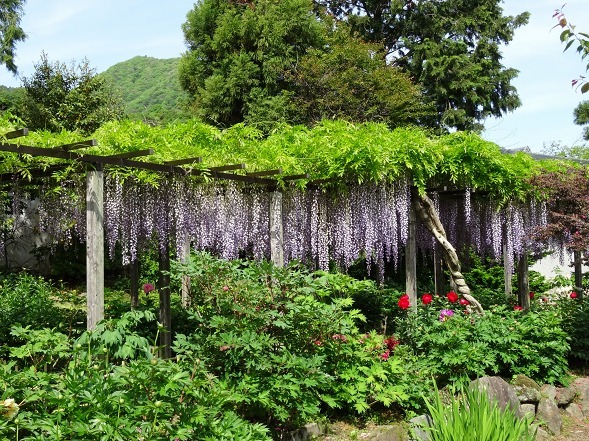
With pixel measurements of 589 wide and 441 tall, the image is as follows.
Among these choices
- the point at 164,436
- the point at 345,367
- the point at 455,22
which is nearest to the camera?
the point at 164,436

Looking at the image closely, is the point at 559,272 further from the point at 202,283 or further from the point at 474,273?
the point at 202,283

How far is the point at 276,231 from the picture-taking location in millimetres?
7375

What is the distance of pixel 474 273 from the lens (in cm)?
1438

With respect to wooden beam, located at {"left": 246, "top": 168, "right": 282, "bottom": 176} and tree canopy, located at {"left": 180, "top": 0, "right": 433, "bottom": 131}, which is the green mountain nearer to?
tree canopy, located at {"left": 180, "top": 0, "right": 433, "bottom": 131}

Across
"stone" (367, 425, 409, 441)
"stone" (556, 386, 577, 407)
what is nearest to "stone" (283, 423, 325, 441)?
"stone" (367, 425, 409, 441)

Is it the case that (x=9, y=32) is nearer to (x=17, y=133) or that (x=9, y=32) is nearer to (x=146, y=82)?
(x=17, y=133)

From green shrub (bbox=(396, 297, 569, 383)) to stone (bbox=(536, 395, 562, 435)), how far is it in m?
A: 0.34

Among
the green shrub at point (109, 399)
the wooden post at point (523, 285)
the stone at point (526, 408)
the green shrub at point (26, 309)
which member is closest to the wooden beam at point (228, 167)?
the green shrub at point (26, 309)

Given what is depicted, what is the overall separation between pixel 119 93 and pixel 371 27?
30.6 ft

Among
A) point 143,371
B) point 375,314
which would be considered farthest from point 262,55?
point 143,371

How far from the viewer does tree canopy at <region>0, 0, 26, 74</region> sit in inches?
713

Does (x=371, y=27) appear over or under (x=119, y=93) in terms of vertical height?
over

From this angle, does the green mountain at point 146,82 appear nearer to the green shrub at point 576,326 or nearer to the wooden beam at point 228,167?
the green shrub at point 576,326

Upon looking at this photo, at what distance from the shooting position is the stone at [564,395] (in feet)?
21.6
